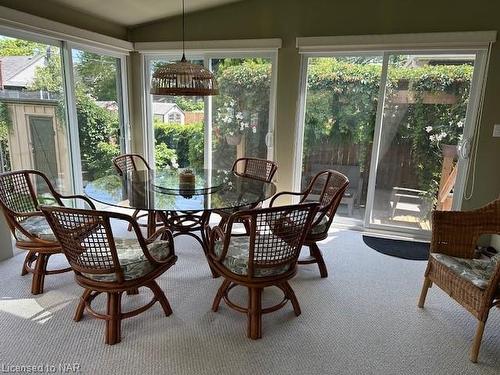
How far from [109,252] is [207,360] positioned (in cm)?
79

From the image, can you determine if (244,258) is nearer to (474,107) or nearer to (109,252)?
(109,252)

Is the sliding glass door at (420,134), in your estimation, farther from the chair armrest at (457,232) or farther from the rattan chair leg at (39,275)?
the rattan chair leg at (39,275)

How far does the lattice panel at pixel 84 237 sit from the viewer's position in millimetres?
1754

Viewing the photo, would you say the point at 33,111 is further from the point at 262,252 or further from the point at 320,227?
the point at 320,227

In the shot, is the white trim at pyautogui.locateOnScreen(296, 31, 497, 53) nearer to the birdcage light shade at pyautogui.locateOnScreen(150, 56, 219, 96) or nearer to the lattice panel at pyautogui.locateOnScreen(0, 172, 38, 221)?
the birdcage light shade at pyautogui.locateOnScreen(150, 56, 219, 96)

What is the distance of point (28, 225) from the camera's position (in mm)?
2564

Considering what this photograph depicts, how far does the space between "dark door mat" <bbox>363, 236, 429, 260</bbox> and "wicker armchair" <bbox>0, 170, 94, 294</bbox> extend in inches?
104

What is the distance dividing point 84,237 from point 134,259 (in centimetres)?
33

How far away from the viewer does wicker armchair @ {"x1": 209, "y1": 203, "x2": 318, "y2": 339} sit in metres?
1.86

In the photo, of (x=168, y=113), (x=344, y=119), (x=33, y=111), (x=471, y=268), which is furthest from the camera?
(x=168, y=113)

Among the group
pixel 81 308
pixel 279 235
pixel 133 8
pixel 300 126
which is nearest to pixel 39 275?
pixel 81 308

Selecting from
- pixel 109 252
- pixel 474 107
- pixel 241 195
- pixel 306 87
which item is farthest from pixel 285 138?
pixel 109 252

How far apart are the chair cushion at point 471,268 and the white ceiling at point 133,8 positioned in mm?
3224

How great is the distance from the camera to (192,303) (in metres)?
2.44
